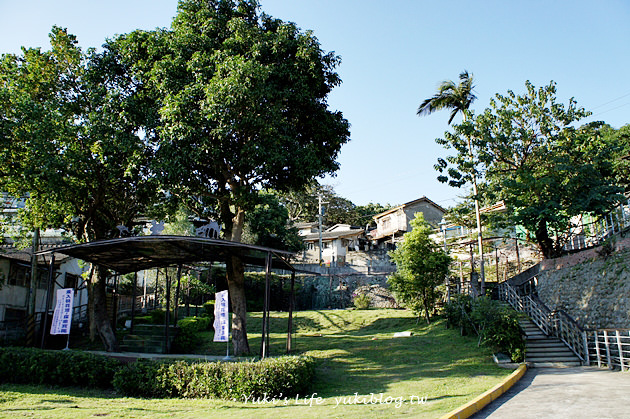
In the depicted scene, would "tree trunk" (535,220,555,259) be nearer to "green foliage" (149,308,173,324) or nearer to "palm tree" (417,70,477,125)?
"palm tree" (417,70,477,125)

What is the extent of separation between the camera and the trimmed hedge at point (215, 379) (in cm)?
1036

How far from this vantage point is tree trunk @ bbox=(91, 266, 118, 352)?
1795 centimetres

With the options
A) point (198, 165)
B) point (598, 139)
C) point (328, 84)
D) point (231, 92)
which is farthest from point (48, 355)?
point (598, 139)

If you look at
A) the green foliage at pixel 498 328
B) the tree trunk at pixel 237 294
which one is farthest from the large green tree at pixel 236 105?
the green foliage at pixel 498 328

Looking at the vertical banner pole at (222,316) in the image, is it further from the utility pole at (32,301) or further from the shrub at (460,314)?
the shrub at (460,314)

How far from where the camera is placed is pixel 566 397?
9.45 m

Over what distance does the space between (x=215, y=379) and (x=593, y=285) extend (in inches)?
528

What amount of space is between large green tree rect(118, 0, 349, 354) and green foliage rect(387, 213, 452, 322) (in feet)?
20.6

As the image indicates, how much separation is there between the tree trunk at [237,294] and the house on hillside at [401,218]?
31.4 metres

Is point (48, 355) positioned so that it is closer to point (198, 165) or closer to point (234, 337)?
point (234, 337)

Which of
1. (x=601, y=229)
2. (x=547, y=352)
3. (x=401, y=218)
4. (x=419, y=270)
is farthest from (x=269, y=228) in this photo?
(x=547, y=352)

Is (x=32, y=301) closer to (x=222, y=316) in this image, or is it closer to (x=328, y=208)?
(x=222, y=316)

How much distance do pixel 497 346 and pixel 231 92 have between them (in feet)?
39.0

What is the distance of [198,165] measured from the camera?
1700cm
